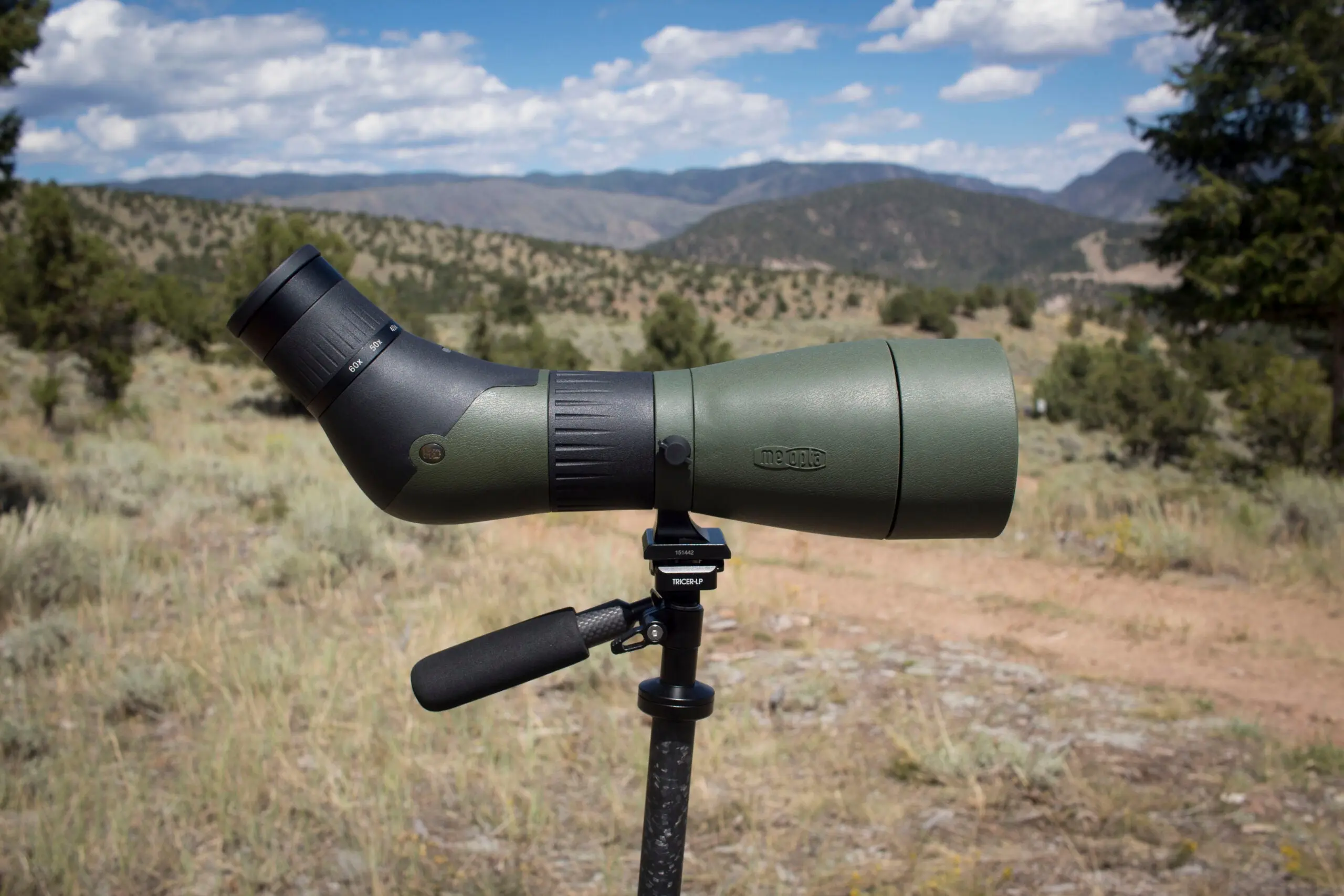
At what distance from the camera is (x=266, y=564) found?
18.4 feet

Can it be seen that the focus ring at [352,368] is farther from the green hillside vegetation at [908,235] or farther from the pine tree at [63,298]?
the green hillside vegetation at [908,235]

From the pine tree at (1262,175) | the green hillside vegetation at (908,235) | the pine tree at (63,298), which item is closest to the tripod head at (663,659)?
the pine tree at (1262,175)

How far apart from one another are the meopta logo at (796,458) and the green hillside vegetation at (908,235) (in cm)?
10848

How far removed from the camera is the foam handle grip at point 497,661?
1354mm

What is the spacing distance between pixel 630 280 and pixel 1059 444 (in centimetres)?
3771

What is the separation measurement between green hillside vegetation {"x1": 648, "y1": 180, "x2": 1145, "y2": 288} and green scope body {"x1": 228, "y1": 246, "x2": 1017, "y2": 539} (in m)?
108

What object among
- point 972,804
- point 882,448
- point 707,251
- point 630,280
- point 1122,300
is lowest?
point 972,804

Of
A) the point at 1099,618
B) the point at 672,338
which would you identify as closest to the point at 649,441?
the point at 1099,618

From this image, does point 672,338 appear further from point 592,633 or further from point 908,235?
point 908,235

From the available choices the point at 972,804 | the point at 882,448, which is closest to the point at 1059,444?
the point at 972,804

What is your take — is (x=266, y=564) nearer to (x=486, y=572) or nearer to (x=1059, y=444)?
(x=486, y=572)

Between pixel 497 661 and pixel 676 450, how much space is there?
40 centimetres

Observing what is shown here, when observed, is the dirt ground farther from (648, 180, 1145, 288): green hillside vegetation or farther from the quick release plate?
(648, 180, 1145, 288): green hillside vegetation

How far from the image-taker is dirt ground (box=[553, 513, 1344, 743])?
458 cm
